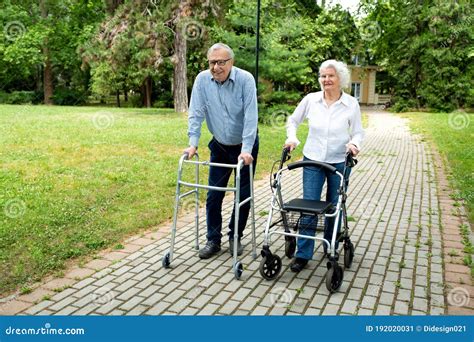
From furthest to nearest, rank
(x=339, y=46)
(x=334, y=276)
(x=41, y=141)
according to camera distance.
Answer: (x=339, y=46)
(x=41, y=141)
(x=334, y=276)

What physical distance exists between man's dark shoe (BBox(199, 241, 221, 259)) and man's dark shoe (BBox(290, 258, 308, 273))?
85 centimetres

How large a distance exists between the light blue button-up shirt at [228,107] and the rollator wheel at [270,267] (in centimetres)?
96

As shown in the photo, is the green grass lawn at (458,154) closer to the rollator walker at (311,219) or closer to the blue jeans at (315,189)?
the blue jeans at (315,189)

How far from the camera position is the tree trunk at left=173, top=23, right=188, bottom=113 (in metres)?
21.3

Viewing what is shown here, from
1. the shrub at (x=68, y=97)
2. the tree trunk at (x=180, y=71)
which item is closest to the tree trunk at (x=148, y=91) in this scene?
the shrub at (x=68, y=97)

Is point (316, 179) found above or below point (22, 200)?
above

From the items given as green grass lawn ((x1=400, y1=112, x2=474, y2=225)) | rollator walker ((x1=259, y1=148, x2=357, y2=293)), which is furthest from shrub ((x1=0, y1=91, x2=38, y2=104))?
rollator walker ((x1=259, y1=148, x2=357, y2=293))

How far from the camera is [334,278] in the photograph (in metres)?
3.97

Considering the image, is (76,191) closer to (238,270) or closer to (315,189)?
(238,270)

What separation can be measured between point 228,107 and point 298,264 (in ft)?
5.19

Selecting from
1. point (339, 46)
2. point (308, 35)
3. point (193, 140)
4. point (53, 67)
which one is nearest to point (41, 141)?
point (193, 140)

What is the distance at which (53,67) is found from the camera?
38.4m
